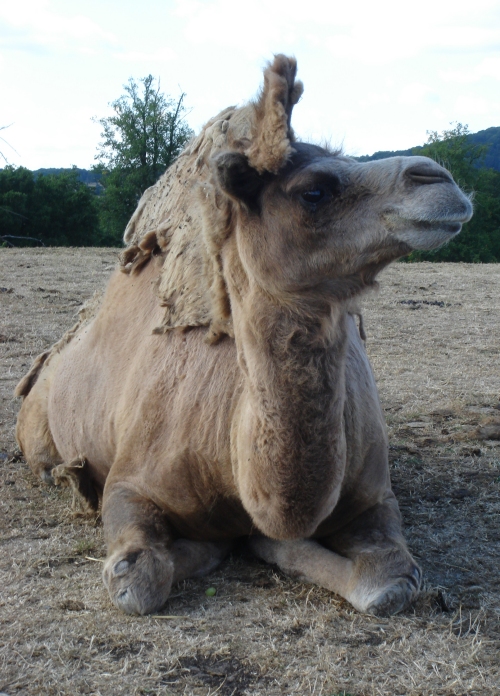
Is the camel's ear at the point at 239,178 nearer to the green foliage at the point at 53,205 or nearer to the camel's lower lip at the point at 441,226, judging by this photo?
the camel's lower lip at the point at 441,226

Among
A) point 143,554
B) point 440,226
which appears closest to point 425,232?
point 440,226

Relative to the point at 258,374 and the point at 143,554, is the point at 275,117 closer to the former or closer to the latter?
the point at 258,374

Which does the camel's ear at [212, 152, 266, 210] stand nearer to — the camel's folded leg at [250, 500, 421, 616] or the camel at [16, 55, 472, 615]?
the camel at [16, 55, 472, 615]

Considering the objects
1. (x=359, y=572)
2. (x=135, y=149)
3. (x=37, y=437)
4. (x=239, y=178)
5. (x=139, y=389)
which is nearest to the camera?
(x=239, y=178)

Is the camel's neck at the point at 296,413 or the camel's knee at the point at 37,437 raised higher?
the camel's neck at the point at 296,413

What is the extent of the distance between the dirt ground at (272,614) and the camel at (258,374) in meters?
0.14

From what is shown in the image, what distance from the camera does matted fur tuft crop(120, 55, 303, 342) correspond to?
2963 millimetres

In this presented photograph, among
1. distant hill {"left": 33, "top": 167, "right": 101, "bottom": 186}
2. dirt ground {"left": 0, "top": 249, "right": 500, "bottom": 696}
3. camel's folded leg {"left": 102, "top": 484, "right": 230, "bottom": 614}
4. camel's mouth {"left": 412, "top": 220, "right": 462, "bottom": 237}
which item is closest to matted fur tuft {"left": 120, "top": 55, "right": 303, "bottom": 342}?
camel's mouth {"left": 412, "top": 220, "right": 462, "bottom": 237}

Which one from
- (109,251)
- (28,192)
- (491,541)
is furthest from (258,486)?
(28,192)

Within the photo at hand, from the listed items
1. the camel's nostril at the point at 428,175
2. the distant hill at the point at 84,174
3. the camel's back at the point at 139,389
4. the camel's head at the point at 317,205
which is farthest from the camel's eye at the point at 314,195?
the distant hill at the point at 84,174

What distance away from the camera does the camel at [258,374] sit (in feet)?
9.48

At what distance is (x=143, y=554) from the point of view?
3.34 meters

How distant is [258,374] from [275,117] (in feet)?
3.05

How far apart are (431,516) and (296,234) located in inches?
77.5
